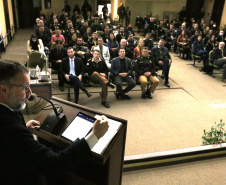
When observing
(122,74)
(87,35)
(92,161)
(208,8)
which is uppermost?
(208,8)

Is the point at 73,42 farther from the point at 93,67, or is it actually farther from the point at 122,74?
the point at 122,74

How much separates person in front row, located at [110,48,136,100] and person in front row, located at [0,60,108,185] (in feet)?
11.9

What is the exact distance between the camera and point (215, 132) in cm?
297

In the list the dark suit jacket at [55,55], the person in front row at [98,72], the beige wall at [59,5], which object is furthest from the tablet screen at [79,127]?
the beige wall at [59,5]

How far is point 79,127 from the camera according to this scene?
150 centimetres

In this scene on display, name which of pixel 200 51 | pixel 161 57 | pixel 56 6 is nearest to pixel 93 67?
pixel 161 57

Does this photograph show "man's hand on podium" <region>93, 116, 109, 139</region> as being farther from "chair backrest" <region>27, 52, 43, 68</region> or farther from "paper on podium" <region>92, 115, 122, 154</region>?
"chair backrest" <region>27, 52, 43, 68</region>

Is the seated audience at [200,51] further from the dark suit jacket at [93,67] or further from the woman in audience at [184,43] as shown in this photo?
the dark suit jacket at [93,67]

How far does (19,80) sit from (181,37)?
8.49m

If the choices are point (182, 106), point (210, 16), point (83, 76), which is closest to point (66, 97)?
point (83, 76)

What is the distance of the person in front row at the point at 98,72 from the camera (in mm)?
4559

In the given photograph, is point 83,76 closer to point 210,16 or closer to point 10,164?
point 10,164

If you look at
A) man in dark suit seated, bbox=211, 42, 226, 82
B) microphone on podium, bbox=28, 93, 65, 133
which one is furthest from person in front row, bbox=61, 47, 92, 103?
man in dark suit seated, bbox=211, 42, 226, 82

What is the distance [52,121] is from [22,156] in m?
0.52
